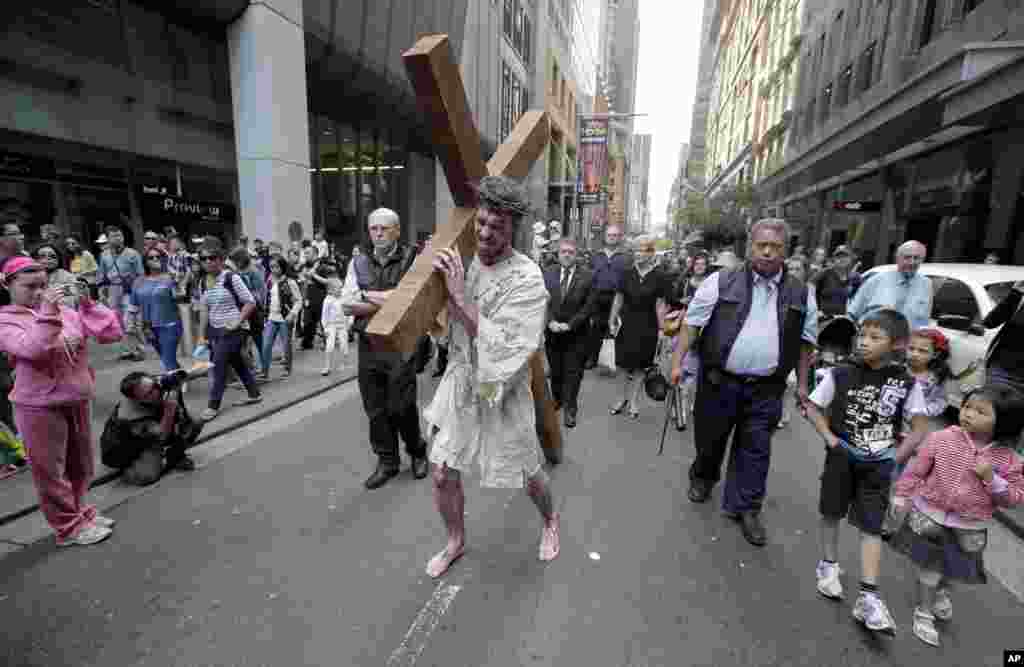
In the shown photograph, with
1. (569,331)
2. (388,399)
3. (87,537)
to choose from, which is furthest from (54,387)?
(569,331)

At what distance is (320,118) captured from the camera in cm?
1506

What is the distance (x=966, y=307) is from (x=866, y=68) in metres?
17.0

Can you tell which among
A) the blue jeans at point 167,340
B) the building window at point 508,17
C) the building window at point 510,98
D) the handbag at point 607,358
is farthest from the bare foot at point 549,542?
the building window at point 508,17

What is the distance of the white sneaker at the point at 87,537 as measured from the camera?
2922 mm

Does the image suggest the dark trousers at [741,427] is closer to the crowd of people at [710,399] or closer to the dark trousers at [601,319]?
the crowd of people at [710,399]

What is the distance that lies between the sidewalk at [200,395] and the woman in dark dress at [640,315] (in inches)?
153

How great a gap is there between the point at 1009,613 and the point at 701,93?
390 ft

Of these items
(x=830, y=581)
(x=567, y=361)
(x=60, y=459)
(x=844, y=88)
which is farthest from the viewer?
(x=844, y=88)

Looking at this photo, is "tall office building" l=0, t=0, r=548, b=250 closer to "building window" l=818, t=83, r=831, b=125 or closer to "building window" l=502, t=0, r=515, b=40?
"building window" l=502, t=0, r=515, b=40

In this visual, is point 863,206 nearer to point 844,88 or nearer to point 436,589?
point 844,88

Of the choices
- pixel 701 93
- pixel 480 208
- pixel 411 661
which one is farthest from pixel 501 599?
pixel 701 93

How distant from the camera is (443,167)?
2.17 m

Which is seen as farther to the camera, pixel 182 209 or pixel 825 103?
pixel 825 103

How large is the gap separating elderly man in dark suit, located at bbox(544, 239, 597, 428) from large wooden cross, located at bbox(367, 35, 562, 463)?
250cm
